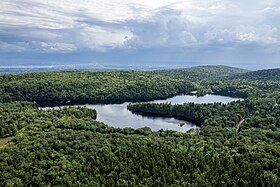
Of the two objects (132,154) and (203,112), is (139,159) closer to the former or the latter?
(132,154)

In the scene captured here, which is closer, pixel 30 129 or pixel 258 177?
pixel 258 177

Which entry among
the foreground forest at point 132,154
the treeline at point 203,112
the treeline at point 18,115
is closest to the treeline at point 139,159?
the foreground forest at point 132,154

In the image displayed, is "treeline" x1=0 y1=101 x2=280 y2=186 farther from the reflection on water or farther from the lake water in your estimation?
the reflection on water

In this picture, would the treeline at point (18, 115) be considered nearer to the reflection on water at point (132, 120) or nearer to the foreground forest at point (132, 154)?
the foreground forest at point (132, 154)

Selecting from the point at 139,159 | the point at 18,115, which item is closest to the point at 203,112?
the point at 139,159

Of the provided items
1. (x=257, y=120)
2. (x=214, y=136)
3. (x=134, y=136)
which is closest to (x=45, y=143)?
(x=134, y=136)

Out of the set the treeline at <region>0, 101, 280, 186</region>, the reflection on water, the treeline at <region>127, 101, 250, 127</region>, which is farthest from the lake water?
the treeline at <region>0, 101, 280, 186</region>

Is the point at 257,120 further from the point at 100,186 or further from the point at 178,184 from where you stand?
the point at 100,186

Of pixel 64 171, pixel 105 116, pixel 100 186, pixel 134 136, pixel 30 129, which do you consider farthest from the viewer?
pixel 105 116
